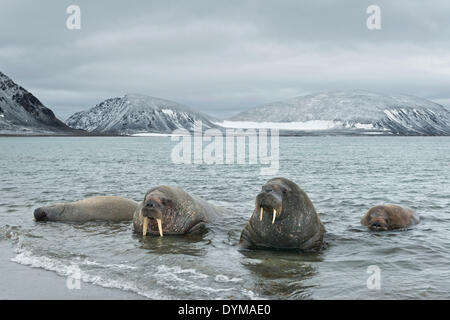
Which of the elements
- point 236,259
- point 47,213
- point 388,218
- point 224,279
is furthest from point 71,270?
point 388,218

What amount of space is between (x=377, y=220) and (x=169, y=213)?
5.25 meters

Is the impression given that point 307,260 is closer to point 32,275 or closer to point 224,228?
point 224,228

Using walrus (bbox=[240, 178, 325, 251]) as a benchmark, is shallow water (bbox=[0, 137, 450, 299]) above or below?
below

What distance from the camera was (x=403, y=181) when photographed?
27.6 metres

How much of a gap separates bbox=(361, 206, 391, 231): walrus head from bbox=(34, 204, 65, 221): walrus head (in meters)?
8.36

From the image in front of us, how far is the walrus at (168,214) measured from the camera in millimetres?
11109

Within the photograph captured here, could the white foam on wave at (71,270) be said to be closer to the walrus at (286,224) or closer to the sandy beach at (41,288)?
the sandy beach at (41,288)

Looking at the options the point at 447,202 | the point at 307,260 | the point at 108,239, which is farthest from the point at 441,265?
the point at 447,202

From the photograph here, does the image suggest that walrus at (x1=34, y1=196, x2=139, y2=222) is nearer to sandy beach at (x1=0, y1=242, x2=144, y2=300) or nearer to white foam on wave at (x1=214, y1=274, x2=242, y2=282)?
sandy beach at (x1=0, y1=242, x2=144, y2=300)

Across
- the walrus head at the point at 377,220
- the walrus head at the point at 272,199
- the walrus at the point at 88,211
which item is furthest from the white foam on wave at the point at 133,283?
the walrus head at the point at 377,220

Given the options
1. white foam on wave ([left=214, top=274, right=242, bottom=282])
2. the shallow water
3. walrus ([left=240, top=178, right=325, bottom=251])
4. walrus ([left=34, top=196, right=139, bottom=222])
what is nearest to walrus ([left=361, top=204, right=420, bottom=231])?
the shallow water

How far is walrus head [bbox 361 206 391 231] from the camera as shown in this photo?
12458 mm

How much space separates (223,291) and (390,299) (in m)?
2.47
